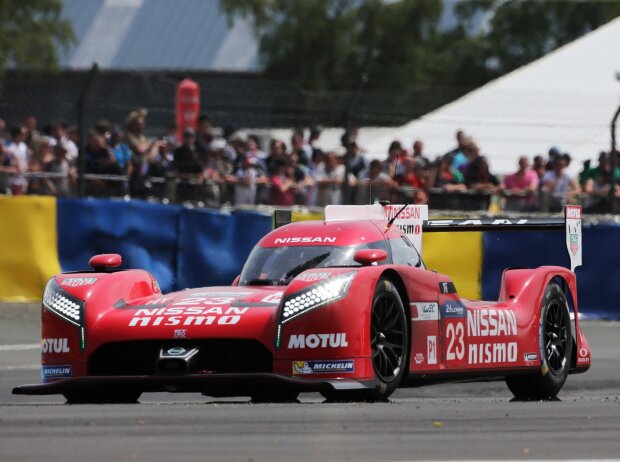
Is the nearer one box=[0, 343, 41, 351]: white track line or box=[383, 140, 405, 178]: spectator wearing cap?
box=[0, 343, 41, 351]: white track line

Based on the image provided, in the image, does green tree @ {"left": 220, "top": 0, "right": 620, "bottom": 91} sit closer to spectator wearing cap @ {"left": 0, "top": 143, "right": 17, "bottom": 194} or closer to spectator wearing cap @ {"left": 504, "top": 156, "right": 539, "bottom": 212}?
spectator wearing cap @ {"left": 504, "top": 156, "right": 539, "bottom": 212}

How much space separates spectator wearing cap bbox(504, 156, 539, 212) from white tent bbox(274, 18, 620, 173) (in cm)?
43

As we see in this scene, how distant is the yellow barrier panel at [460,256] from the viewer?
16.3 metres

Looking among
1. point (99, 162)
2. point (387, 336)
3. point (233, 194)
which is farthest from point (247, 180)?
point (387, 336)

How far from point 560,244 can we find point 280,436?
10336 millimetres

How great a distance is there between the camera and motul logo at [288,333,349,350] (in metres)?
8.50

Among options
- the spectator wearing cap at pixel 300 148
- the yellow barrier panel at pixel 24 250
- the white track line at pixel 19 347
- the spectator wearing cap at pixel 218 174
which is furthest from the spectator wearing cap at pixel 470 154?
the white track line at pixel 19 347

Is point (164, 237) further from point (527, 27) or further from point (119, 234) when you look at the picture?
point (527, 27)

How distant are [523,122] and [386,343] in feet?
33.8

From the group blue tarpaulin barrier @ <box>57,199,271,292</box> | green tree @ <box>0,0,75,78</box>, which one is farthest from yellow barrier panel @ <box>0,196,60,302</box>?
green tree @ <box>0,0,75,78</box>

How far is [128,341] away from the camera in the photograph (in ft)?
28.8

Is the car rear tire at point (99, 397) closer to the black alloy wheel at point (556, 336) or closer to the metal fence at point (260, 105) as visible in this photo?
the black alloy wheel at point (556, 336)

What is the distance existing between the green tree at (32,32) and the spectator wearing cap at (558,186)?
2384 centimetres

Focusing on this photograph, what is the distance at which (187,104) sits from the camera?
68.1 feet
